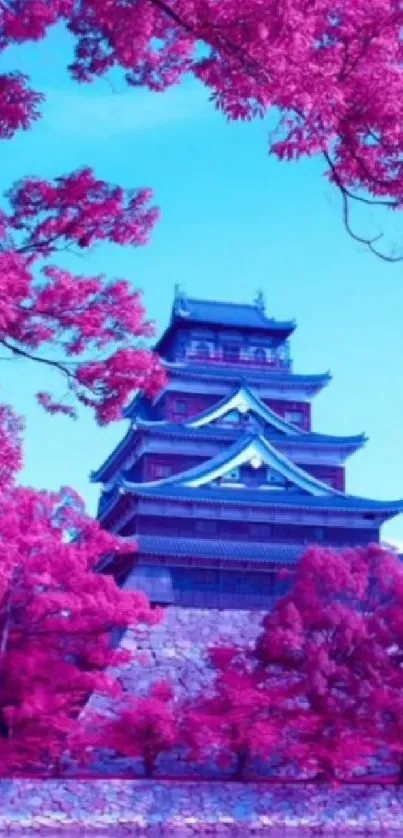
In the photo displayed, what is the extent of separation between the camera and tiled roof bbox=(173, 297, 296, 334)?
31141 mm

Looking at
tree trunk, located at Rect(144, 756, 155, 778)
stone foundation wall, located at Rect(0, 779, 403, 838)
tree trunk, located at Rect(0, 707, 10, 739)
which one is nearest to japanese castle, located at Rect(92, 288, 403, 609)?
tree trunk, located at Rect(144, 756, 155, 778)

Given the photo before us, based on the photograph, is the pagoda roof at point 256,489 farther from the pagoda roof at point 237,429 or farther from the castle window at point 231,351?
the castle window at point 231,351

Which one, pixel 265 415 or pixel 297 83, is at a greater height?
pixel 265 415

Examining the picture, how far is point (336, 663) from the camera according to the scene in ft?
58.8

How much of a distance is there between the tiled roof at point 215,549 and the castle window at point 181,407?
16.8 feet

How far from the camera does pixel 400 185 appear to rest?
6000 millimetres

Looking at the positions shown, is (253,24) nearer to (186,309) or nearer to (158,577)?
(158,577)

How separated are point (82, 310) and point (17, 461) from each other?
1.17 m

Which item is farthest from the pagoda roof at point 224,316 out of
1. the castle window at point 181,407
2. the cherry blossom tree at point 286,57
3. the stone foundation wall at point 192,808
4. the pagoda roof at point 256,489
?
the cherry blossom tree at point 286,57

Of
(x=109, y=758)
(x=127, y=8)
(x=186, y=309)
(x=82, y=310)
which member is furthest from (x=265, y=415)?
(x=127, y=8)

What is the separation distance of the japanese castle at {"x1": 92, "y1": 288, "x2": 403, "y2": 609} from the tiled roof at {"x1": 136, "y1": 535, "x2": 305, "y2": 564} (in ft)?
0.09

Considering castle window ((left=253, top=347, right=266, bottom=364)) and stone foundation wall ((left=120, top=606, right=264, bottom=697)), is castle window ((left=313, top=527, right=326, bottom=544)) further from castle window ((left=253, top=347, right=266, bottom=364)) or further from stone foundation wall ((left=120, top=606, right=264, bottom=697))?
castle window ((left=253, top=347, right=266, bottom=364))

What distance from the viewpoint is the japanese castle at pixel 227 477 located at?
84.7 feet

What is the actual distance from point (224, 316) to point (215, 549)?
28.9 feet
